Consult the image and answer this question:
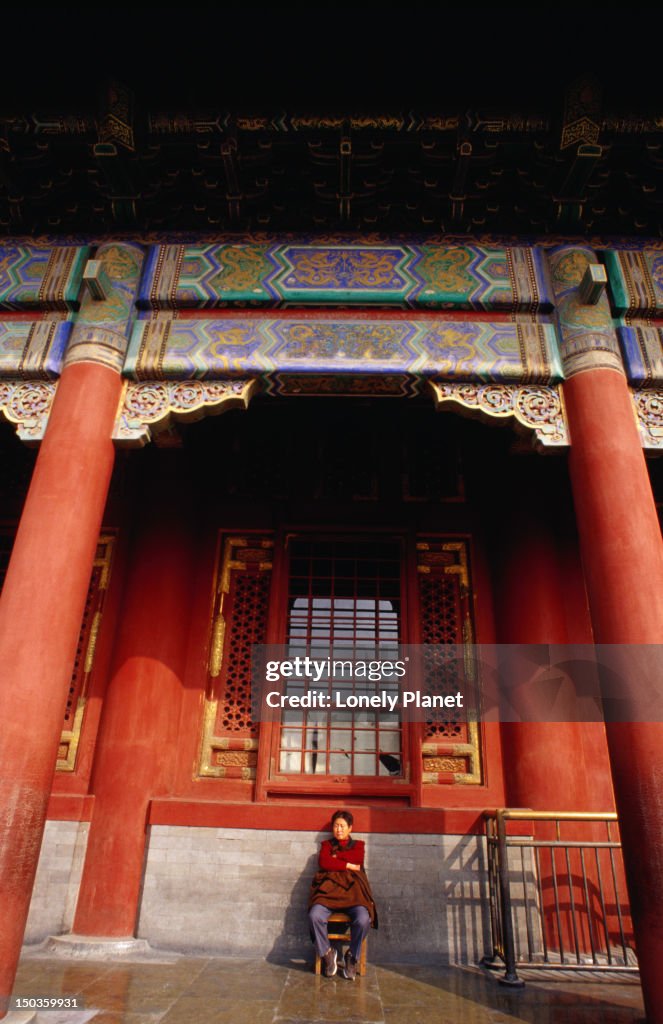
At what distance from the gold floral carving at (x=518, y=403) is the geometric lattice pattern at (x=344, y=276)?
81 centimetres

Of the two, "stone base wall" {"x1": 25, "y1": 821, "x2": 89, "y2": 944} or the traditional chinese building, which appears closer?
the traditional chinese building

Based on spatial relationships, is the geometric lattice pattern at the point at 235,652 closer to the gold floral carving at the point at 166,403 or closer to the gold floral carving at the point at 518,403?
the gold floral carving at the point at 166,403

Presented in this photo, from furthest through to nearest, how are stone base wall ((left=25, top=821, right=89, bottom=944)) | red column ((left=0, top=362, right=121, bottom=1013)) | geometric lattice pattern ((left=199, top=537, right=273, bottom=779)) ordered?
geometric lattice pattern ((left=199, top=537, right=273, bottom=779)) → stone base wall ((left=25, top=821, right=89, bottom=944)) → red column ((left=0, top=362, right=121, bottom=1013))

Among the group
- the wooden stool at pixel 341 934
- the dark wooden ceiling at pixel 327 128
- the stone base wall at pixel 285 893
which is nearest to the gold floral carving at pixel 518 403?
the dark wooden ceiling at pixel 327 128

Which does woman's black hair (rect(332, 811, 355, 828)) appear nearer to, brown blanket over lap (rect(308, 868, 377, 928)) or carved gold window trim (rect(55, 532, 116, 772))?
brown blanket over lap (rect(308, 868, 377, 928))

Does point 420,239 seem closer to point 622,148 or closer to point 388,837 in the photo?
point 622,148

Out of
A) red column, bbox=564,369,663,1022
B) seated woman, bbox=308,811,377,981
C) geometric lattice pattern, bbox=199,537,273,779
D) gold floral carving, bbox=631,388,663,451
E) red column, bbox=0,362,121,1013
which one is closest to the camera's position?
red column, bbox=564,369,663,1022

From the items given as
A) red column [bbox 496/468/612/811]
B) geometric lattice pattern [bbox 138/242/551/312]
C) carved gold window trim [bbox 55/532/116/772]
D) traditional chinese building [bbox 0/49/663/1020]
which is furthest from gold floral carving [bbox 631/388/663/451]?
carved gold window trim [bbox 55/532/116/772]

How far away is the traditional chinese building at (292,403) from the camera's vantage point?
4809mm

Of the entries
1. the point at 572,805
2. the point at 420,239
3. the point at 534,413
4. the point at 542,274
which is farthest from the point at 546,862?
the point at 420,239

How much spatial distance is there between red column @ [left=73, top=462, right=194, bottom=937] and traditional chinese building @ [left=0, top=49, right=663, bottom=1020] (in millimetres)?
24

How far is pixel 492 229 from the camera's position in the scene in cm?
586

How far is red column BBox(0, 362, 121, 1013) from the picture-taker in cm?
373

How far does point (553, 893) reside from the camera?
17.5 feet
